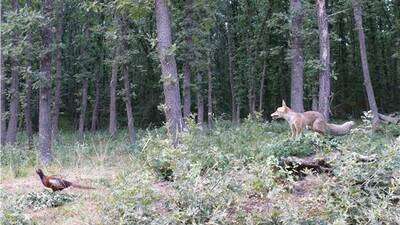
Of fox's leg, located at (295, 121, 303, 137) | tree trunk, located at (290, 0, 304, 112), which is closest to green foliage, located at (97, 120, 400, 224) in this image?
fox's leg, located at (295, 121, 303, 137)

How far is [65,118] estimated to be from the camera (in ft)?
110

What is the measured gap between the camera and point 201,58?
15.5 meters

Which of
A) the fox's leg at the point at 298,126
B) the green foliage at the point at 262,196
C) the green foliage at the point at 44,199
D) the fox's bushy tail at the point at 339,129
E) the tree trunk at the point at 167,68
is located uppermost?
the tree trunk at the point at 167,68

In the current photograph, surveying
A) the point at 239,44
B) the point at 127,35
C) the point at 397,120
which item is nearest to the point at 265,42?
the point at 239,44

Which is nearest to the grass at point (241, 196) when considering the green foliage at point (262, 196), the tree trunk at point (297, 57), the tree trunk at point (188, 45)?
the green foliage at point (262, 196)

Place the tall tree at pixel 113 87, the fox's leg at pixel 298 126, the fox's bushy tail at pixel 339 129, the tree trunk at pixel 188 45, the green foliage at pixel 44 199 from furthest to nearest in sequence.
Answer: the tall tree at pixel 113 87
the tree trunk at pixel 188 45
the fox's bushy tail at pixel 339 129
the fox's leg at pixel 298 126
the green foliage at pixel 44 199

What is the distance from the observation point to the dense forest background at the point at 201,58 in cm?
1334

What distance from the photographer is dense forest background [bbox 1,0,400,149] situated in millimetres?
13344

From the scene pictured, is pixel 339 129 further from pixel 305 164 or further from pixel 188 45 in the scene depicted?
pixel 188 45

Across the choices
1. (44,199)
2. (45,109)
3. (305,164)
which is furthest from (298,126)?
(45,109)

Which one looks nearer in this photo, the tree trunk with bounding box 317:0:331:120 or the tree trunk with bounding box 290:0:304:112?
the tree trunk with bounding box 317:0:331:120

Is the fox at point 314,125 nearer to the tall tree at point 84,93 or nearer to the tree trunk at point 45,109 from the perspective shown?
the tree trunk at point 45,109

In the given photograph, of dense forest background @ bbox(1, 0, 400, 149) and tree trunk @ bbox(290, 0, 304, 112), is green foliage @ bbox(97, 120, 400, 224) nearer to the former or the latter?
dense forest background @ bbox(1, 0, 400, 149)

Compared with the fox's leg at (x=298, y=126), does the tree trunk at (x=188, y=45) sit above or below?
above
